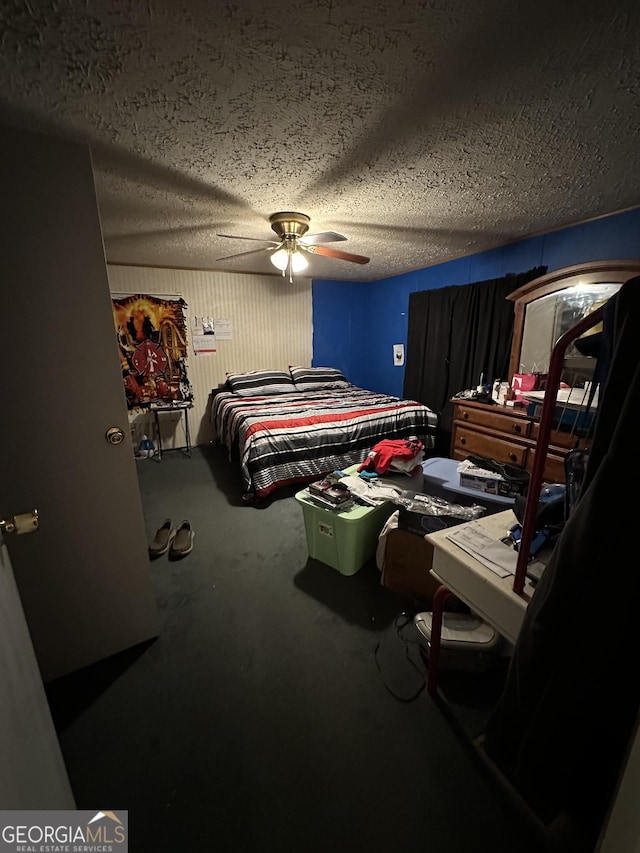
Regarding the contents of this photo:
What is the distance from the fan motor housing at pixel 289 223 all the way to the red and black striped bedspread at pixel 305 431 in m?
1.55

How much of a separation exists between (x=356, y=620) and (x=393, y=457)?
38.7 inches

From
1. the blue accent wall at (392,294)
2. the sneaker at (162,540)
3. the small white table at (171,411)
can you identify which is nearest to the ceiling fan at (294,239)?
the blue accent wall at (392,294)

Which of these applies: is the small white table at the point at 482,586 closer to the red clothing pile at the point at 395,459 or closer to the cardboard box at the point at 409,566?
the cardboard box at the point at 409,566

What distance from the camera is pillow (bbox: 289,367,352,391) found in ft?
15.0

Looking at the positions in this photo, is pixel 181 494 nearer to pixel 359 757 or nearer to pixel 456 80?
pixel 359 757

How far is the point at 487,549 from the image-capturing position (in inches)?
40.4

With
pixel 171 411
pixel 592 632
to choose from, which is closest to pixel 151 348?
pixel 171 411

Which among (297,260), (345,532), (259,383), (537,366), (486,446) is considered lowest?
(345,532)

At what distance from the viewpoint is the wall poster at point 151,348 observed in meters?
3.91

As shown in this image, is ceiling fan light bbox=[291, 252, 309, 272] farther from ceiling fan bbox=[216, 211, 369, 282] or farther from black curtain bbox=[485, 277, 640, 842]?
black curtain bbox=[485, 277, 640, 842]

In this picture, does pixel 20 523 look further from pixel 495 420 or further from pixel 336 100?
pixel 495 420

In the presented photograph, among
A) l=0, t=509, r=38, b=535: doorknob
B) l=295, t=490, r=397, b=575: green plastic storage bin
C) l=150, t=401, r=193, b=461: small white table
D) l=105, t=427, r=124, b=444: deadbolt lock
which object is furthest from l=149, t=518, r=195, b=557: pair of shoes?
l=150, t=401, r=193, b=461: small white table

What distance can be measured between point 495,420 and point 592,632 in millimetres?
2404

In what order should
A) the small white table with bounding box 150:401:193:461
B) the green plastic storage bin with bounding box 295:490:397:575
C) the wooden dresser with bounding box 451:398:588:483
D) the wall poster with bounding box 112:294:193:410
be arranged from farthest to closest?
the small white table with bounding box 150:401:193:461 → the wall poster with bounding box 112:294:193:410 → the wooden dresser with bounding box 451:398:588:483 → the green plastic storage bin with bounding box 295:490:397:575
